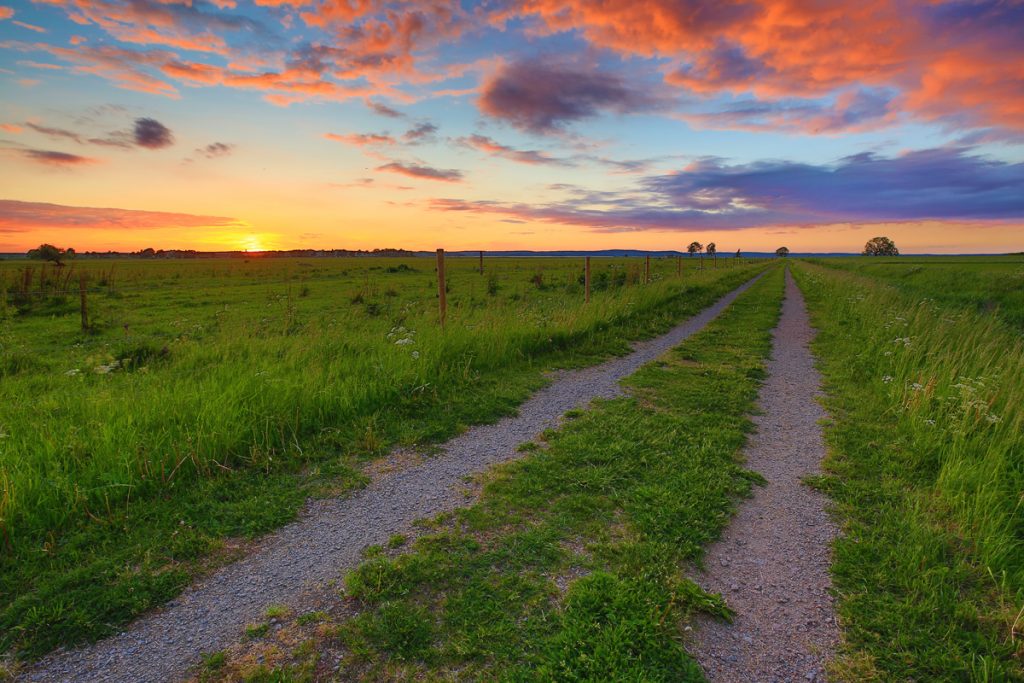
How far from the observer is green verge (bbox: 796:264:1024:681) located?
274cm

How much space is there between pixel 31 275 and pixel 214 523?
24.6 meters

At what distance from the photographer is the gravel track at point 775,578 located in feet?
8.91

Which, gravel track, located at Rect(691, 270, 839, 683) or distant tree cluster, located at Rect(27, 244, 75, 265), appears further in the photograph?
distant tree cluster, located at Rect(27, 244, 75, 265)

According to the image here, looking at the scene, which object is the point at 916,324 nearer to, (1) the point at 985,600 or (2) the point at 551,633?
(1) the point at 985,600

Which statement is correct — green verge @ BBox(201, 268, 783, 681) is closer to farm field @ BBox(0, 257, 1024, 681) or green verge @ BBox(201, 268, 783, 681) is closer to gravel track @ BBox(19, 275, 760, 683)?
farm field @ BBox(0, 257, 1024, 681)

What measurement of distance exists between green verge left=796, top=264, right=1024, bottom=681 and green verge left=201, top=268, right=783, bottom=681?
904 mm

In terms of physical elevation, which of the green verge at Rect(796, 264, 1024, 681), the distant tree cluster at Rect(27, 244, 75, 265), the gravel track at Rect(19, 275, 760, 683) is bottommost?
the gravel track at Rect(19, 275, 760, 683)

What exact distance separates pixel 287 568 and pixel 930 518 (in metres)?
5.26

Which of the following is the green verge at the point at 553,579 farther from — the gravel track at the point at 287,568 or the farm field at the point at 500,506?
the gravel track at the point at 287,568

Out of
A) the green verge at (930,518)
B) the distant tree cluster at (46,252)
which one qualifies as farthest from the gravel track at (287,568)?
the distant tree cluster at (46,252)

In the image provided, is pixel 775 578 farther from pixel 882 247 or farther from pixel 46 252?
pixel 882 247

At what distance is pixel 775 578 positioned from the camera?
342 centimetres

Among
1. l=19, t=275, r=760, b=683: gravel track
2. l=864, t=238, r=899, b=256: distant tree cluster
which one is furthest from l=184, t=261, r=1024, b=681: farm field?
l=864, t=238, r=899, b=256: distant tree cluster

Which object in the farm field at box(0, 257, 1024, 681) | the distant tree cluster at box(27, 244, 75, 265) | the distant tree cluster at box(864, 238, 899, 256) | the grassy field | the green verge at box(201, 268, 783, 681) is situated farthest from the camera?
the distant tree cluster at box(864, 238, 899, 256)
